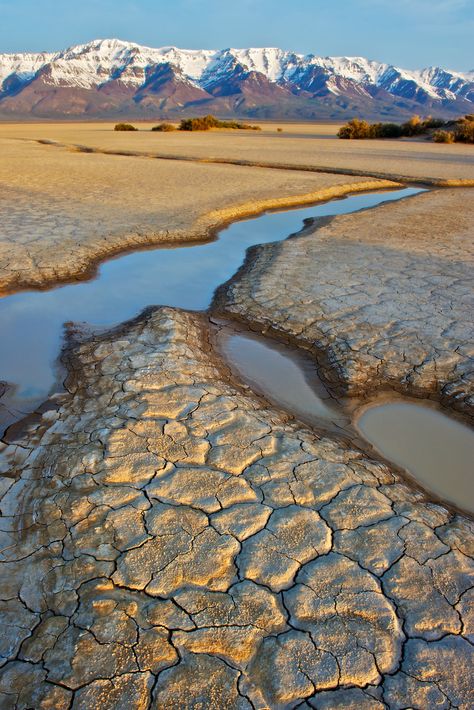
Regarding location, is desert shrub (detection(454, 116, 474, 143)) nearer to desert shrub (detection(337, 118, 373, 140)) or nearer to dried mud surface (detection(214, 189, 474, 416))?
desert shrub (detection(337, 118, 373, 140))

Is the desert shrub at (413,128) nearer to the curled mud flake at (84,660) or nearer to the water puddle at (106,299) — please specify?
the water puddle at (106,299)

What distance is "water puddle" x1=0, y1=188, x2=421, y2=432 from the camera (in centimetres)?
389

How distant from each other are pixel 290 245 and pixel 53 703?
20.3 feet

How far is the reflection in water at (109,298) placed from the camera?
406 centimetres

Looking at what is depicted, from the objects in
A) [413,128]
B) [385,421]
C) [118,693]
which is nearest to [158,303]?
[385,421]

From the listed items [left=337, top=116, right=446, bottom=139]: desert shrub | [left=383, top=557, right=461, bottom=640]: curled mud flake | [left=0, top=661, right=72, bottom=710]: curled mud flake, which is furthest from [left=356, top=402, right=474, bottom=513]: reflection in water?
[left=337, top=116, right=446, bottom=139]: desert shrub

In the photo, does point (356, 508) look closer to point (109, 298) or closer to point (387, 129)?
point (109, 298)

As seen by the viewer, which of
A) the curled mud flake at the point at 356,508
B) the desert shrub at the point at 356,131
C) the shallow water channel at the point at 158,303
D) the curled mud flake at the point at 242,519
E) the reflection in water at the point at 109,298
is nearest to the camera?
the curled mud flake at the point at 242,519

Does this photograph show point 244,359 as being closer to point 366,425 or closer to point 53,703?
point 366,425

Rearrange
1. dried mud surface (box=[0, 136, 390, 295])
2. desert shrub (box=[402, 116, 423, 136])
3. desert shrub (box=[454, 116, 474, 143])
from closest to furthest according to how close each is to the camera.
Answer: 1. dried mud surface (box=[0, 136, 390, 295])
2. desert shrub (box=[454, 116, 474, 143])
3. desert shrub (box=[402, 116, 423, 136])

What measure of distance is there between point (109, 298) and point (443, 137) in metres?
25.8

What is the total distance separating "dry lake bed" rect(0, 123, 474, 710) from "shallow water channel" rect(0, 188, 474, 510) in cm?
3

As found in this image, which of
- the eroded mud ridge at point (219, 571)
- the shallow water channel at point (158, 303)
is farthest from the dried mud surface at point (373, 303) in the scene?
the eroded mud ridge at point (219, 571)

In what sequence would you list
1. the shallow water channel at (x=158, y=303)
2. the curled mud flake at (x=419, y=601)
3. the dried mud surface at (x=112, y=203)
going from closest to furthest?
the curled mud flake at (x=419, y=601) < the shallow water channel at (x=158, y=303) < the dried mud surface at (x=112, y=203)
